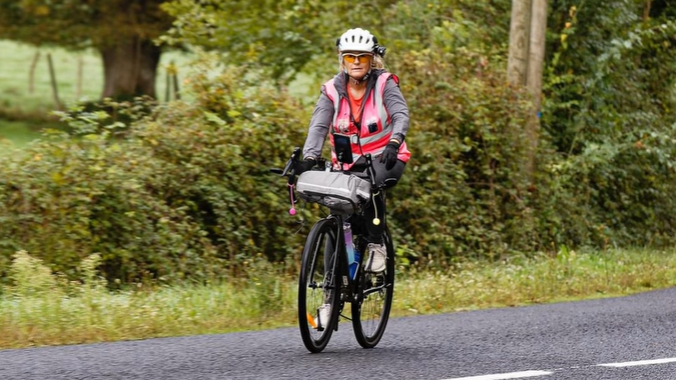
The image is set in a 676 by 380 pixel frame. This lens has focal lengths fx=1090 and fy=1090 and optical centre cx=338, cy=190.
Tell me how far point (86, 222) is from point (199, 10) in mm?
10950

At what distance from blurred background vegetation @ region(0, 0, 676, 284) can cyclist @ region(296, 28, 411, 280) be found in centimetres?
370

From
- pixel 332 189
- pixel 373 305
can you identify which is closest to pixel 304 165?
pixel 332 189

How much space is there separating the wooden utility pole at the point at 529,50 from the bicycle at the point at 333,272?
9.55m

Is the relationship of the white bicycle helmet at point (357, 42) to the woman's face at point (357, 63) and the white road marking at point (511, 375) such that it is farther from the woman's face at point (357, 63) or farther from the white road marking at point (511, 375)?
the white road marking at point (511, 375)

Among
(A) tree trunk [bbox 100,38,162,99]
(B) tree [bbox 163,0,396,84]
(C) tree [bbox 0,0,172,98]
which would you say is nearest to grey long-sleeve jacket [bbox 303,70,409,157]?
(B) tree [bbox 163,0,396,84]

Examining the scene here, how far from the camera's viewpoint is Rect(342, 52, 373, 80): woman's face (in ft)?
24.6

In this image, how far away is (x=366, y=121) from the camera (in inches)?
299

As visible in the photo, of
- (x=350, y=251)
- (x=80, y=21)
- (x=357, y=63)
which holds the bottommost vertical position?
(x=350, y=251)

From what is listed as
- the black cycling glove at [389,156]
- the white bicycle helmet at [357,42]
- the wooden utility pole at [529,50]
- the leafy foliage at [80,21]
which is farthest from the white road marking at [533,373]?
the leafy foliage at [80,21]

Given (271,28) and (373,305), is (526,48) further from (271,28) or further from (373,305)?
(373,305)

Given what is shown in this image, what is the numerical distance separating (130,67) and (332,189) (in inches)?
1048

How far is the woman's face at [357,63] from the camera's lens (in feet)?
24.6

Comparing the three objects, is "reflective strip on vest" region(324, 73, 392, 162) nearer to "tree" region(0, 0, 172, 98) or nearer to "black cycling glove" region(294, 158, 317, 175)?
"black cycling glove" region(294, 158, 317, 175)

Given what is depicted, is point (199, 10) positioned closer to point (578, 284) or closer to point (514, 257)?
point (514, 257)
